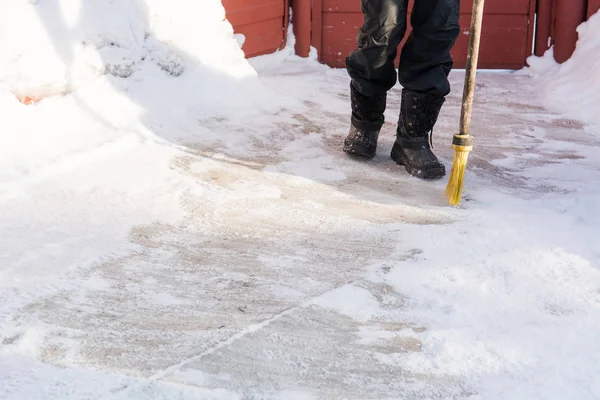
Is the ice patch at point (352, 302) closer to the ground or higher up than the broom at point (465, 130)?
closer to the ground

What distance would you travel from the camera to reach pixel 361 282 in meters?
1.93

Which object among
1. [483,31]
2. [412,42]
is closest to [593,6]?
[483,31]

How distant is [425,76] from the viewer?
2742 millimetres

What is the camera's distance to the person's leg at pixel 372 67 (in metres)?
2.68

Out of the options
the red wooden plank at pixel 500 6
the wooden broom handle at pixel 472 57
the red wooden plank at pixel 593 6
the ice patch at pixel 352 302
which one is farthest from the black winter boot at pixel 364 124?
the red wooden plank at pixel 593 6

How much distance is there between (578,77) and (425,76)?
1808 millimetres

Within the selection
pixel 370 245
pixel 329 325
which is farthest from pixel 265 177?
pixel 329 325

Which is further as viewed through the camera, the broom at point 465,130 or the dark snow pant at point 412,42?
the dark snow pant at point 412,42

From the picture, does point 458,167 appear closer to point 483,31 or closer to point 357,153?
point 357,153

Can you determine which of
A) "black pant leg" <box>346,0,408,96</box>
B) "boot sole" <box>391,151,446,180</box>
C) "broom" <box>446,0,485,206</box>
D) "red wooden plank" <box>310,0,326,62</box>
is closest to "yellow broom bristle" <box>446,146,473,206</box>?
"broom" <box>446,0,485,206</box>

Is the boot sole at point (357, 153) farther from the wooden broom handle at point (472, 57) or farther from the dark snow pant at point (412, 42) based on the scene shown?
the wooden broom handle at point (472, 57)

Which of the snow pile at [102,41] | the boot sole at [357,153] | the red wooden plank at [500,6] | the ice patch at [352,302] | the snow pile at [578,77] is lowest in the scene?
the snow pile at [578,77]

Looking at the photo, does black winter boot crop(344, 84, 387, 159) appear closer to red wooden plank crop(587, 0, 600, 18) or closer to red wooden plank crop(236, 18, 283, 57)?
red wooden plank crop(236, 18, 283, 57)

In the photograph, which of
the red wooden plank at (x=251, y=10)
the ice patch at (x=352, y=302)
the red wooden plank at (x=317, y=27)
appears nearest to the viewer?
the ice patch at (x=352, y=302)
